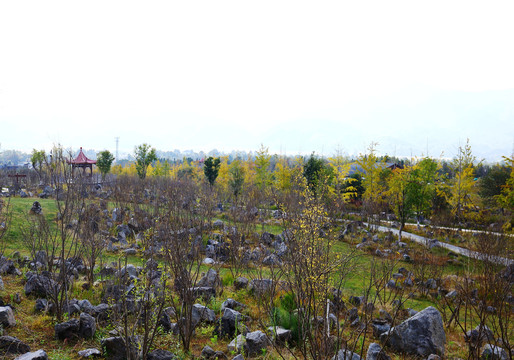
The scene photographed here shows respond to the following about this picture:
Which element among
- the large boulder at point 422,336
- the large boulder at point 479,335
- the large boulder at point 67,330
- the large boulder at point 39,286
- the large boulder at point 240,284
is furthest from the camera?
the large boulder at point 240,284

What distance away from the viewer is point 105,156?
31.8 metres

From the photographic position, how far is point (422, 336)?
5.72m

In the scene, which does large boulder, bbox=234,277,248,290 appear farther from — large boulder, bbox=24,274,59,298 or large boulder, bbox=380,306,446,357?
large boulder, bbox=24,274,59,298

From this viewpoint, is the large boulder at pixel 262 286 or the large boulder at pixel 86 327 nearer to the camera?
the large boulder at pixel 86 327

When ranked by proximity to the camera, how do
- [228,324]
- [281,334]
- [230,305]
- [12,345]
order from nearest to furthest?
[12,345] → [281,334] → [228,324] → [230,305]

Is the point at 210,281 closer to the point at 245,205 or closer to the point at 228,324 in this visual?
the point at 228,324

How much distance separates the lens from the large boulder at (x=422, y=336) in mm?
5664

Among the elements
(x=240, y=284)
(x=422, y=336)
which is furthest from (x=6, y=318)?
(x=422, y=336)

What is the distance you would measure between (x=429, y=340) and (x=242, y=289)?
14.3 feet

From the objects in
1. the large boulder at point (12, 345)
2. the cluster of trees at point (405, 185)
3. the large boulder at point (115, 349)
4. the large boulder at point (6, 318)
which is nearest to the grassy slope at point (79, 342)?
the large boulder at point (6, 318)

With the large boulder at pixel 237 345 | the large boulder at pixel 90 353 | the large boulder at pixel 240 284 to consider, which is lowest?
the large boulder at pixel 240 284

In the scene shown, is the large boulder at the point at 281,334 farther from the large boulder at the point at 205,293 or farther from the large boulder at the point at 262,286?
the large boulder at the point at 205,293

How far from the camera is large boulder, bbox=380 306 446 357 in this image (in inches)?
223

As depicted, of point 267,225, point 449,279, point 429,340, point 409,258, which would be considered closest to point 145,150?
point 267,225
